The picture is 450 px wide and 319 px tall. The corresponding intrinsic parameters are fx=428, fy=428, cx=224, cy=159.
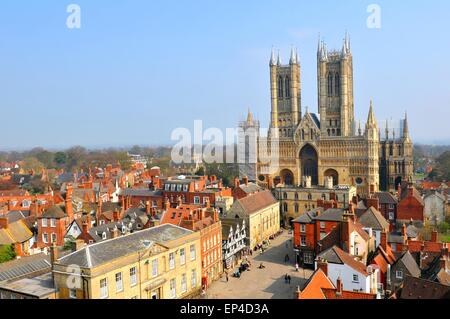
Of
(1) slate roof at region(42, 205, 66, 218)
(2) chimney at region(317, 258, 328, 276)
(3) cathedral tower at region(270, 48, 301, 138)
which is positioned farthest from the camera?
(3) cathedral tower at region(270, 48, 301, 138)

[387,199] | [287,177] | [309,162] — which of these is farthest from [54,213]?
[309,162]

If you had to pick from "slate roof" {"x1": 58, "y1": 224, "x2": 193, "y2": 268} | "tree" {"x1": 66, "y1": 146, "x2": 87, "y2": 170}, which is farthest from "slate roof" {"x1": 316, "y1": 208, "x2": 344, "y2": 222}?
"tree" {"x1": 66, "y1": 146, "x2": 87, "y2": 170}

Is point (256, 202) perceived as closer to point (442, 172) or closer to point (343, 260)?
point (343, 260)

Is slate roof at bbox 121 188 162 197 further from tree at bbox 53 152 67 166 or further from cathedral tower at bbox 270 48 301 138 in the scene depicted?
tree at bbox 53 152 67 166

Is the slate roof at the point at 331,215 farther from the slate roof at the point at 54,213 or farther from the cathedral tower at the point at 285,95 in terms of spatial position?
the cathedral tower at the point at 285,95

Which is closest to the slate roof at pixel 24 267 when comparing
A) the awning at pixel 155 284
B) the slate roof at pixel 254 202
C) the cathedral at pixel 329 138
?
the awning at pixel 155 284
